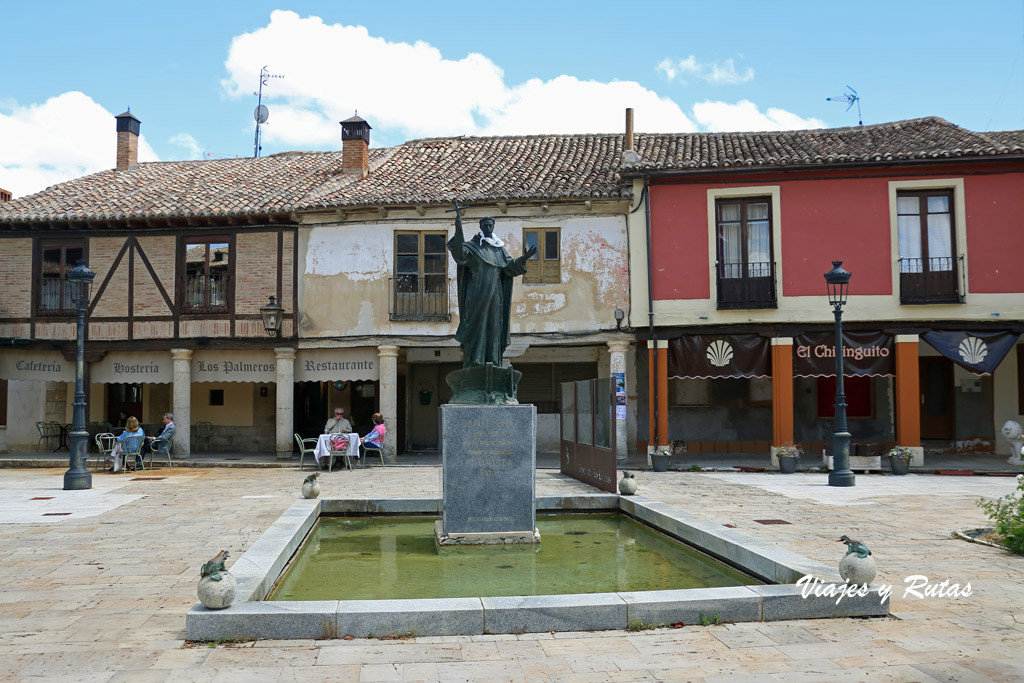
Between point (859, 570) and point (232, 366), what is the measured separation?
17000 millimetres

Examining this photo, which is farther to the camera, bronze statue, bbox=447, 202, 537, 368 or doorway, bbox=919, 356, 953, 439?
doorway, bbox=919, 356, 953, 439

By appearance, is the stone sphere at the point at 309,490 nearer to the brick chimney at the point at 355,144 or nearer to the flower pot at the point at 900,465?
the flower pot at the point at 900,465

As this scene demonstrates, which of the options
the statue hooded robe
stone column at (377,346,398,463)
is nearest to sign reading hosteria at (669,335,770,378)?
stone column at (377,346,398,463)

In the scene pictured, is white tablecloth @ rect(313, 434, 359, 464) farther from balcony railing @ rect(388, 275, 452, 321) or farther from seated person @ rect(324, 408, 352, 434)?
balcony railing @ rect(388, 275, 452, 321)

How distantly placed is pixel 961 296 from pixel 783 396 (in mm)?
4284

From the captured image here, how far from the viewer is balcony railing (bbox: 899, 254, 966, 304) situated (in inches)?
697

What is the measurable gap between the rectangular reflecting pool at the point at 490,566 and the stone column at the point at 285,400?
417 inches

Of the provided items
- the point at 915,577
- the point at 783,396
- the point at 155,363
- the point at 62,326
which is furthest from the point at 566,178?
the point at 915,577

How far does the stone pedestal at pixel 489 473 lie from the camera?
27.0ft

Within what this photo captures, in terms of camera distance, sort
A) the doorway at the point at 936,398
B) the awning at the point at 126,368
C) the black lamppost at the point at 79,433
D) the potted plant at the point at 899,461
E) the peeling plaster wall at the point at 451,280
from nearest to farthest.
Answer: the black lamppost at the point at 79,433 < the potted plant at the point at 899,461 < the peeling plaster wall at the point at 451,280 < the awning at the point at 126,368 < the doorway at the point at 936,398

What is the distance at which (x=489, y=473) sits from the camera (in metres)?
8.27

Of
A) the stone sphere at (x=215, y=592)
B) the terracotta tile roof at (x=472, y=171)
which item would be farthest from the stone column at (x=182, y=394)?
the stone sphere at (x=215, y=592)

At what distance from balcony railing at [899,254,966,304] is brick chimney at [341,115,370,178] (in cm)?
1326

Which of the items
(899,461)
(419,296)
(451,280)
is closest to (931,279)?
(899,461)
